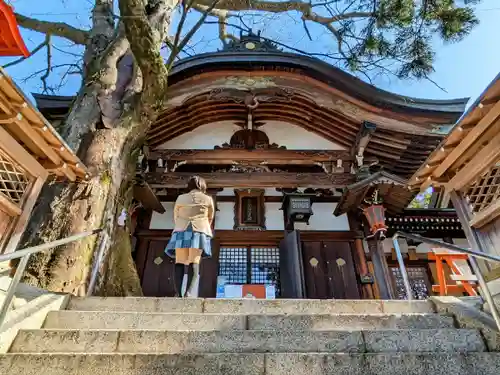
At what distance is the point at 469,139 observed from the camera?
367 centimetres

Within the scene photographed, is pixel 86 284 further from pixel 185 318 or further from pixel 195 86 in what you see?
pixel 195 86

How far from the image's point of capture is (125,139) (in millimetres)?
5766

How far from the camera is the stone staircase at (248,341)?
2.30 m

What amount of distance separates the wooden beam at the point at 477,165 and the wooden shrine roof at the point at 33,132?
4456mm

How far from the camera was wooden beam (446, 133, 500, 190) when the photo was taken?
3.57 metres

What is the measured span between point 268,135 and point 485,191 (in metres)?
5.70

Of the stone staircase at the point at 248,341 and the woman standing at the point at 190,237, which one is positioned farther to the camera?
the woman standing at the point at 190,237

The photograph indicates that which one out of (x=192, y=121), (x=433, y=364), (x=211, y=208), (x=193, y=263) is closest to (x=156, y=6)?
(x=192, y=121)

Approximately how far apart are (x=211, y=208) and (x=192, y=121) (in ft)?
14.8

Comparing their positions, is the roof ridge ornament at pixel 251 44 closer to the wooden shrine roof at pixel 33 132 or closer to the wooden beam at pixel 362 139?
the wooden beam at pixel 362 139

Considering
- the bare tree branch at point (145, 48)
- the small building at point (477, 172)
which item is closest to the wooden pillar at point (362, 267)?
the small building at point (477, 172)

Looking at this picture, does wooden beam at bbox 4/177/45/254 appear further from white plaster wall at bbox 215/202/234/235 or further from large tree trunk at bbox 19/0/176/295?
white plaster wall at bbox 215/202/234/235

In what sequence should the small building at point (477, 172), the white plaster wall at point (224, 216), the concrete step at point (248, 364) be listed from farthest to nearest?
the white plaster wall at point (224, 216)
the small building at point (477, 172)
the concrete step at point (248, 364)

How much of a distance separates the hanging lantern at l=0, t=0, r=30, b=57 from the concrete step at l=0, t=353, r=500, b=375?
3.50m
